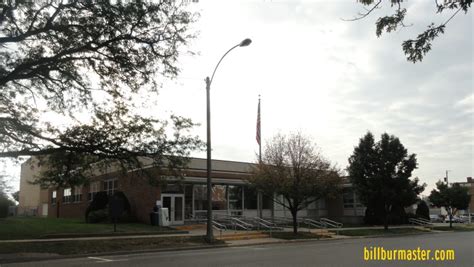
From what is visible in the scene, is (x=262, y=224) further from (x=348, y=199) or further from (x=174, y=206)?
(x=348, y=199)

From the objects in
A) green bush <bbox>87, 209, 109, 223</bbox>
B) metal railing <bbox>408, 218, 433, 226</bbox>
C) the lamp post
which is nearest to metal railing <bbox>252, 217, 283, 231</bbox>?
the lamp post

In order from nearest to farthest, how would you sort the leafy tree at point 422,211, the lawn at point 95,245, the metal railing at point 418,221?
the lawn at point 95,245, the metal railing at point 418,221, the leafy tree at point 422,211

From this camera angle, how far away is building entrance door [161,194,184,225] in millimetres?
31469

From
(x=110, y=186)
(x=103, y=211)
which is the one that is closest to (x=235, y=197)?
(x=110, y=186)

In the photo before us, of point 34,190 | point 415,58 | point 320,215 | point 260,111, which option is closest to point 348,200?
point 320,215

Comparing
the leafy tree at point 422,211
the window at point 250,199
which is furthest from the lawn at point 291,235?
the leafy tree at point 422,211

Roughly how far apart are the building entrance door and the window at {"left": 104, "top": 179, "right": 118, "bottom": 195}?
6.58 metres

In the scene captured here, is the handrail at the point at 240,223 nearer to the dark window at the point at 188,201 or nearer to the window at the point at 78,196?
the dark window at the point at 188,201

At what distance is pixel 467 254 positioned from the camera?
54.3 feet

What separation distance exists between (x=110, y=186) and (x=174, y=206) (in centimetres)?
811

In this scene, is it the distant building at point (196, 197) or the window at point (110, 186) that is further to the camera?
the window at point (110, 186)

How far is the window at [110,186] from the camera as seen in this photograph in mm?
36391

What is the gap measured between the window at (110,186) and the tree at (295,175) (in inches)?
534

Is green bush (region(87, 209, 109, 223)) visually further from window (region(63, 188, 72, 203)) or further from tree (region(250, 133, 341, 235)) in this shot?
window (region(63, 188, 72, 203))
